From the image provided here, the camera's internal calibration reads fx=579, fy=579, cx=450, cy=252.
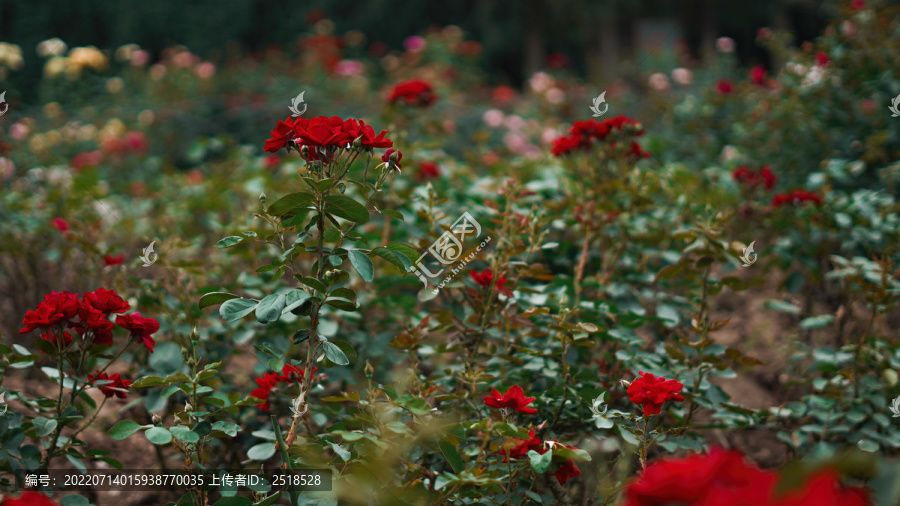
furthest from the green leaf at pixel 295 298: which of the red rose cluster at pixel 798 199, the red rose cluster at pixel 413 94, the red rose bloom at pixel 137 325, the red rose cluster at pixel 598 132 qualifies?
the red rose cluster at pixel 798 199

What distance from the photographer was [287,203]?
3.43 feet

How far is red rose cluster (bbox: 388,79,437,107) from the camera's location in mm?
2170

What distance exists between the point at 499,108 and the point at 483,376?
528 cm

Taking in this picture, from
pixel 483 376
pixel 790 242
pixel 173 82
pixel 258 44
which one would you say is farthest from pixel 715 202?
pixel 258 44

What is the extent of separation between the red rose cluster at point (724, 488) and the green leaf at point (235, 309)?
75 cm

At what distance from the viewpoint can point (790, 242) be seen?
2062 millimetres

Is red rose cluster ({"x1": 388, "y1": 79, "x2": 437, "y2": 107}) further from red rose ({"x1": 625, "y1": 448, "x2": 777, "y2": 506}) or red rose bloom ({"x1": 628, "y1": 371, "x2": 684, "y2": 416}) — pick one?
red rose ({"x1": 625, "y1": 448, "x2": 777, "y2": 506})

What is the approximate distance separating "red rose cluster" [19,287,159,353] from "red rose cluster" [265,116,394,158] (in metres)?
0.45

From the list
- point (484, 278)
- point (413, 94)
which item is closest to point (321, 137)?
point (484, 278)

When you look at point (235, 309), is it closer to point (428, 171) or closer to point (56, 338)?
point (56, 338)

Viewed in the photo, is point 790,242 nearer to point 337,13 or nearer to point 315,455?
point 315,455

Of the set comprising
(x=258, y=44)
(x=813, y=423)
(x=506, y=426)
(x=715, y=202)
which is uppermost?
(x=506, y=426)

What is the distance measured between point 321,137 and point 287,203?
0.13 metres

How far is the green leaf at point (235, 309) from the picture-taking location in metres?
1.03
